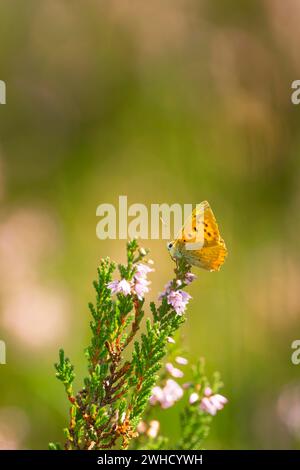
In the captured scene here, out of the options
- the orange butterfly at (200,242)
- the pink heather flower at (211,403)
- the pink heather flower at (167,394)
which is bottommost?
the pink heather flower at (211,403)

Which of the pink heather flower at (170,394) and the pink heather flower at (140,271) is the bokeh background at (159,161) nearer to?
the pink heather flower at (170,394)

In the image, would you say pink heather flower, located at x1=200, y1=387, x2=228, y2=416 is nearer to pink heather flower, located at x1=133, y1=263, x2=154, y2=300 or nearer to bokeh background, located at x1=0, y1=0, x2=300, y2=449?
pink heather flower, located at x1=133, y1=263, x2=154, y2=300

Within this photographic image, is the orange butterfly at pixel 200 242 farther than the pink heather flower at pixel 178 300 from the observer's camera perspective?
Yes

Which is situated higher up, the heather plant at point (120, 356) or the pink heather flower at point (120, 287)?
the pink heather flower at point (120, 287)

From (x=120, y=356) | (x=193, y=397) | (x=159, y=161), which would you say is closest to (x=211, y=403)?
(x=193, y=397)

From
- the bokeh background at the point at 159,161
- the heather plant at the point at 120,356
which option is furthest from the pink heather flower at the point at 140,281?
the bokeh background at the point at 159,161
